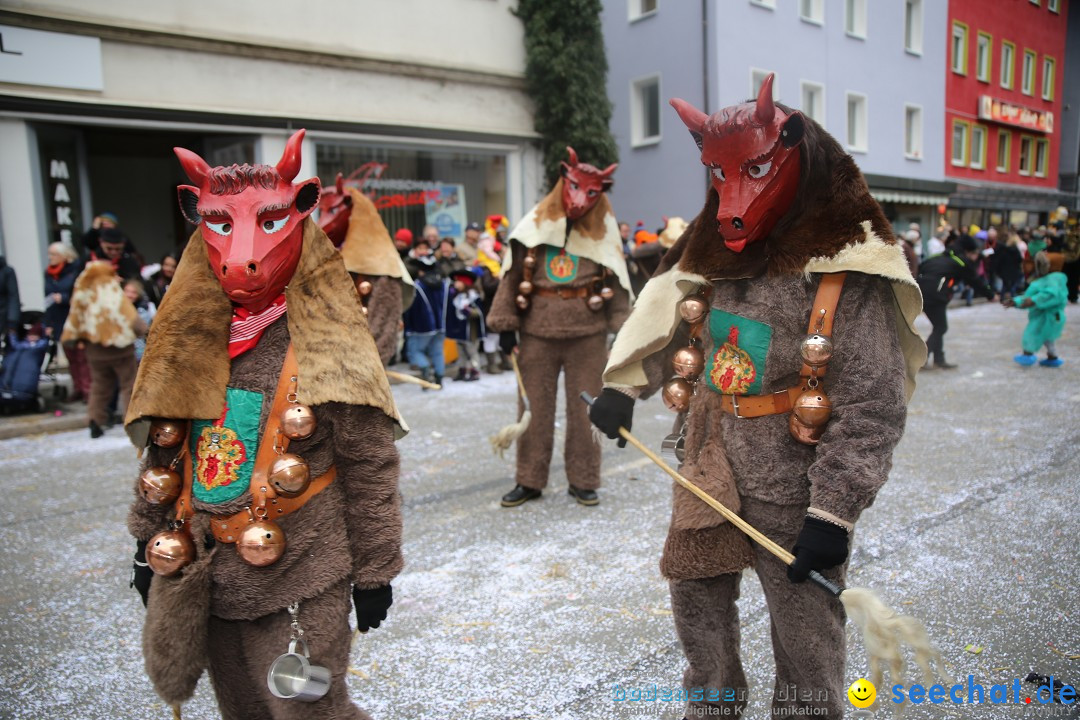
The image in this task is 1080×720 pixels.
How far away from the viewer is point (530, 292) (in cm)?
505

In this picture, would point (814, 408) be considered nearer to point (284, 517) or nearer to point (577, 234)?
point (284, 517)

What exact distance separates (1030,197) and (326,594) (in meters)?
35.3

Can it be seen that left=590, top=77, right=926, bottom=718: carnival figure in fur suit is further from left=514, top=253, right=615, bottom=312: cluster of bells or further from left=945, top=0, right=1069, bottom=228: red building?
left=945, top=0, right=1069, bottom=228: red building

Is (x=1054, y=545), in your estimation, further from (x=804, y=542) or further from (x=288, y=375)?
(x=288, y=375)

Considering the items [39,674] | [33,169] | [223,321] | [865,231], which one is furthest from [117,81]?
[865,231]

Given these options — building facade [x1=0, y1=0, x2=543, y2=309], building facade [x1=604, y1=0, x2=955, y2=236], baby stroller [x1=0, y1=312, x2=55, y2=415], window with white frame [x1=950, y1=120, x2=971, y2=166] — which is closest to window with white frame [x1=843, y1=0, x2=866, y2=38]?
building facade [x1=604, y1=0, x2=955, y2=236]

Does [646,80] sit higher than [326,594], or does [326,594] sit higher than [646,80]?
[646,80]

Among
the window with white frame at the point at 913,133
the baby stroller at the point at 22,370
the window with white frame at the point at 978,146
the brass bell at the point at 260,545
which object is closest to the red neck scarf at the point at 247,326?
the brass bell at the point at 260,545

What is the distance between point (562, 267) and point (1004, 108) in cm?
3027

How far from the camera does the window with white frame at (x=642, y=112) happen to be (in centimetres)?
1984

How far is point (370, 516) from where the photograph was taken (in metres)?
2.05

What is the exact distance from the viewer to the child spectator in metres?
9.55

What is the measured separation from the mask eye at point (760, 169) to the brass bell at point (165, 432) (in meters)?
1.72

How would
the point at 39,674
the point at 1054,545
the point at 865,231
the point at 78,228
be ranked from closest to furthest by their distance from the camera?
the point at 865,231
the point at 39,674
the point at 1054,545
the point at 78,228
